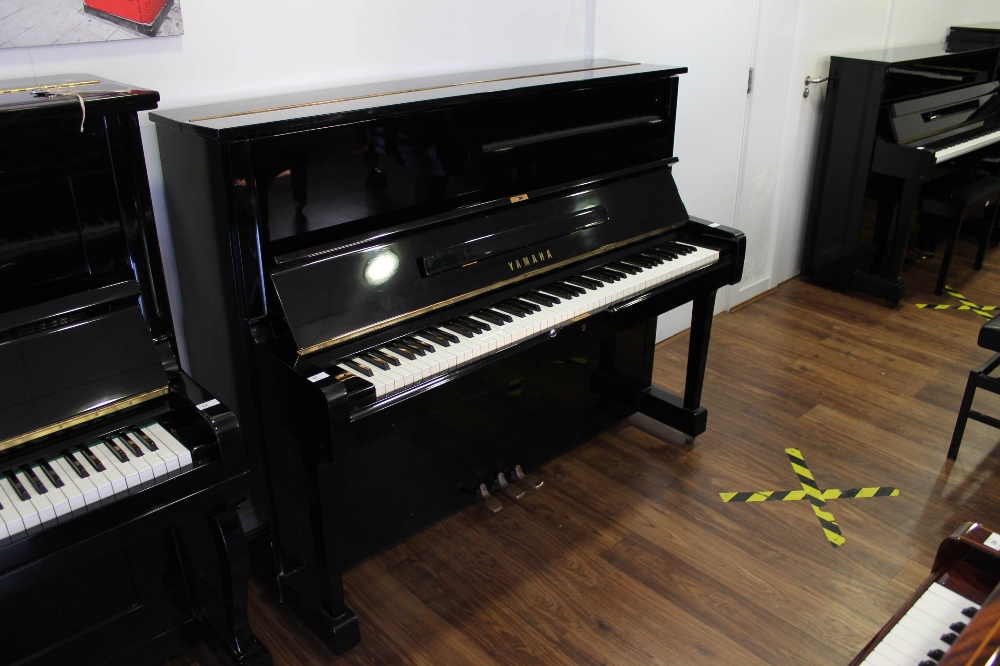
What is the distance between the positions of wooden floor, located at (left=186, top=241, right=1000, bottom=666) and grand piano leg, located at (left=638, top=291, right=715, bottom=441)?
75mm

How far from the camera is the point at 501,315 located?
2.03 m

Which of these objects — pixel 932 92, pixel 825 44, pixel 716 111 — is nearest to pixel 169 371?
pixel 716 111

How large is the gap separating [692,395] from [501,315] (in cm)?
103

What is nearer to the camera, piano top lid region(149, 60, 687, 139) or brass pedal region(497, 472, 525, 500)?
piano top lid region(149, 60, 687, 139)

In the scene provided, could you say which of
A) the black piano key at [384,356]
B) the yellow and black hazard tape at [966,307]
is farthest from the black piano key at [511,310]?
the yellow and black hazard tape at [966,307]

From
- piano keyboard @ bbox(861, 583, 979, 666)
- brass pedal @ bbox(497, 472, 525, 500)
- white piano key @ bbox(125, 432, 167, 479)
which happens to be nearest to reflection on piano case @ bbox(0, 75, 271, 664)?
white piano key @ bbox(125, 432, 167, 479)

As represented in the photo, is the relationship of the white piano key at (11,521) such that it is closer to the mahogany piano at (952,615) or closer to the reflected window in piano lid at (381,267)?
the reflected window in piano lid at (381,267)

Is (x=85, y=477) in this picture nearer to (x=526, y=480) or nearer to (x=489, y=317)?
(x=489, y=317)

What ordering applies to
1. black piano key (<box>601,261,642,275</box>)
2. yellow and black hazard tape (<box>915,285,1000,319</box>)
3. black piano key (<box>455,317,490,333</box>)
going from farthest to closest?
1. yellow and black hazard tape (<box>915,285,1000,319</box>)
2. black piano key (<box>601,261,642,275</box>)
3. black piano key (<box>455,317,490,333</box>)

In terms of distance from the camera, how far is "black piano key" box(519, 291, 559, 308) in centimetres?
211

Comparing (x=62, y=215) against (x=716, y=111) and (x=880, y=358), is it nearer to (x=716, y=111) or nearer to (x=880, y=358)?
(x=716, y=111)

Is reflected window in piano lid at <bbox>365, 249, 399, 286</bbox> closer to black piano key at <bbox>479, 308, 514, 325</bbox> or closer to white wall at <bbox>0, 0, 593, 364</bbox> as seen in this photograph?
black piano key at <bbox>479, 308, 514, 325</bbox>

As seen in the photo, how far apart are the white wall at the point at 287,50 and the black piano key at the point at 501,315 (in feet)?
2.46

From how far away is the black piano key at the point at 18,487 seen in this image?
1.34 meters
